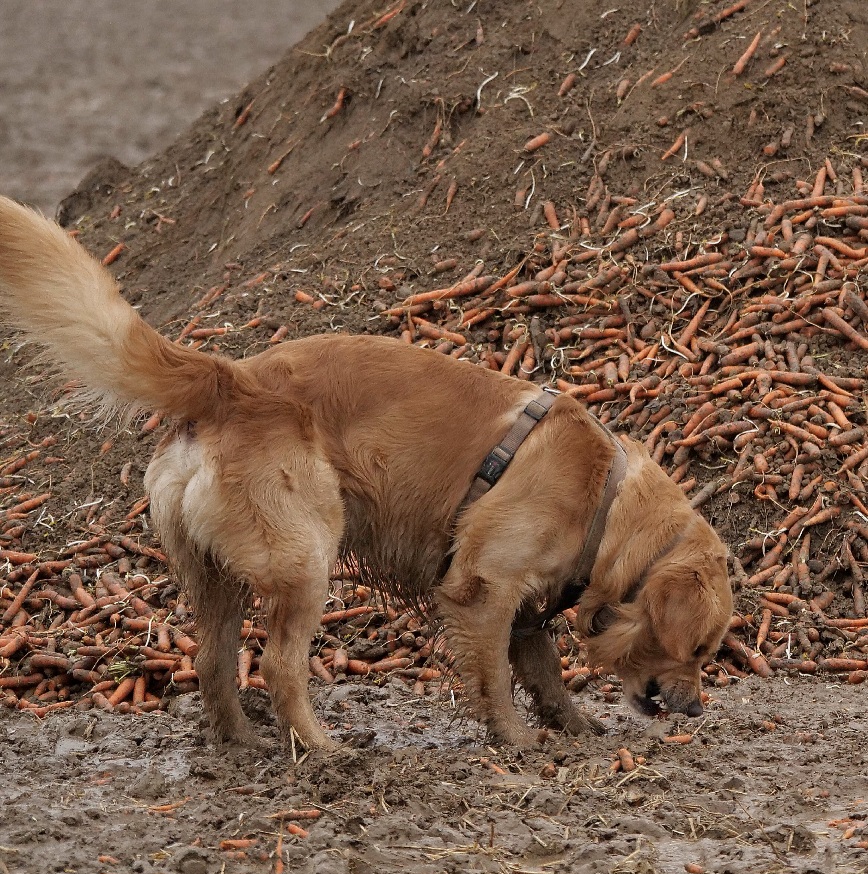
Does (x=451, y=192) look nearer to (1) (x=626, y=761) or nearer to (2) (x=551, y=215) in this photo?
(2) (x=551, y=215)

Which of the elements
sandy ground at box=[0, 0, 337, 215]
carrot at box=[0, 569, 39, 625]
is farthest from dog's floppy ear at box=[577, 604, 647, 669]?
sandy ground at box=[0, 0, 337, 215]

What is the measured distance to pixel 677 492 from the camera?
21.0 ft

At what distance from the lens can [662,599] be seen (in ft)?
20.1

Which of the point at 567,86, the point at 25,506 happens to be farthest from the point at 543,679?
the point at 567,86

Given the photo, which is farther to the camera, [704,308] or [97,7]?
[97,7]

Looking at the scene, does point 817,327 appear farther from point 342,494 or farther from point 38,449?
point 38,449

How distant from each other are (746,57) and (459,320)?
3.47 meters

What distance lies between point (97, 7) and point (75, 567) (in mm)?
24966

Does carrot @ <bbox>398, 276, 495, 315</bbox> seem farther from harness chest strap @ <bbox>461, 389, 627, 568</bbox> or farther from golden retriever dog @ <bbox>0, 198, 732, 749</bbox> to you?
harness chest strap @ <bbox>461, 389, 627, 568</bbox>

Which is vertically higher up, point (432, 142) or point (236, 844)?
point (432, 142)

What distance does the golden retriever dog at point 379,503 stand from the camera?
18.7ft

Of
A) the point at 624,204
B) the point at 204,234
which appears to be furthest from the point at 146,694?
the point at 204,234

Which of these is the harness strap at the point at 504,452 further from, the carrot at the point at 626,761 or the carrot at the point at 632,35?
the carrot at the point at 632,35

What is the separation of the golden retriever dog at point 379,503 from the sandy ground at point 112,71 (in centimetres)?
1229
